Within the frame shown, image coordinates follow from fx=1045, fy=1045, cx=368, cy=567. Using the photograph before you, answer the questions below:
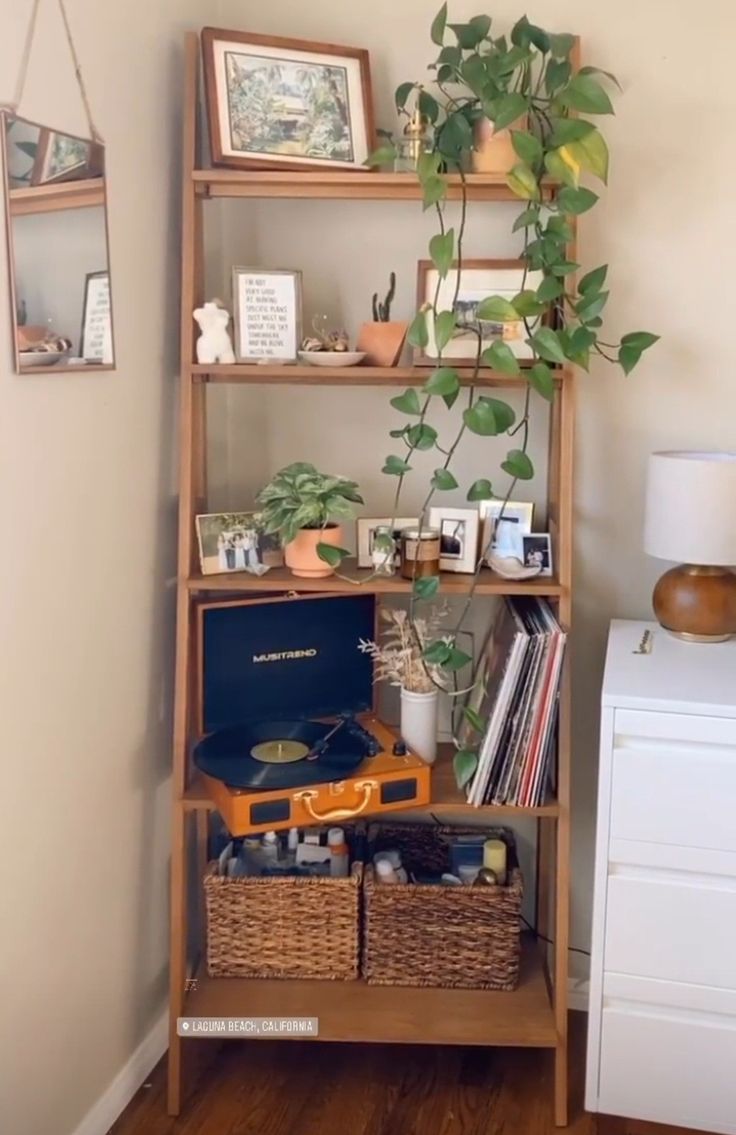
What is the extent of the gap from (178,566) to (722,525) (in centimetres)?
93

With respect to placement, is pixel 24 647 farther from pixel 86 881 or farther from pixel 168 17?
pixel 168 17

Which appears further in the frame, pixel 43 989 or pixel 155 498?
pixel 155 498

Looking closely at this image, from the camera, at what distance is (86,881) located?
1690 mm

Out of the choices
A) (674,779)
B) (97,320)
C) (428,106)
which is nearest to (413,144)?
(428,106)

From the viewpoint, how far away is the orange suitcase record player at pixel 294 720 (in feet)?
5.66

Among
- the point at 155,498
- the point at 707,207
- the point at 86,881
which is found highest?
the point at 707,207

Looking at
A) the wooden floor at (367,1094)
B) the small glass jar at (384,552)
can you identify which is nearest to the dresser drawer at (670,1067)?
the wooden floor at (367,1094)

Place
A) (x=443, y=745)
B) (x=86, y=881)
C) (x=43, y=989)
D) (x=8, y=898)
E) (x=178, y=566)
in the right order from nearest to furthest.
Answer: (x=8, y=898)
(x=43, y=989)
(x=86, y=881)
(x=178, y=566)
(x=443, y=745)

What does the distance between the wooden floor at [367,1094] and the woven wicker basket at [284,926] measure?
17cm

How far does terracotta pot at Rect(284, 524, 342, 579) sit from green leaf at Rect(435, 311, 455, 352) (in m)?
0.38

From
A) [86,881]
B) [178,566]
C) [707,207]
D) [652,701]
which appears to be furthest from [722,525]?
[86,881]

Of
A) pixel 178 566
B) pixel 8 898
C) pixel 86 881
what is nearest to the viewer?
pixel 8 898

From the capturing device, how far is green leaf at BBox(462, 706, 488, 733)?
5.83 ft

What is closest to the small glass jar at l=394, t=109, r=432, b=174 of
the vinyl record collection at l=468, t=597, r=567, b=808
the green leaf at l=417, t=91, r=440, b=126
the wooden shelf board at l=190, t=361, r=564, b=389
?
the green leaf at l=417, t=91, r=440, b=126
